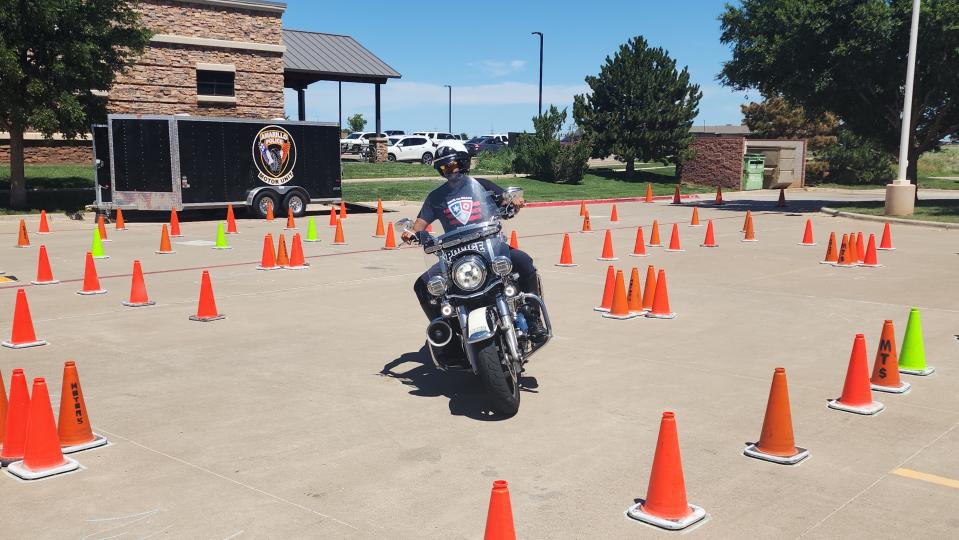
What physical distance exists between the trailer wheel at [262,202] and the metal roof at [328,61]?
16766mm

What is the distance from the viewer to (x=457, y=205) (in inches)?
278

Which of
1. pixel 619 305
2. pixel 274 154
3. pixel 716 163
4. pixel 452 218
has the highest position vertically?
pixel 274 154

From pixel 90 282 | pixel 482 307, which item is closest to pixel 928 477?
pixel 482 307

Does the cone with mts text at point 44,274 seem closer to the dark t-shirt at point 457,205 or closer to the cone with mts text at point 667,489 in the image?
the dark t-shirt at point 457,205

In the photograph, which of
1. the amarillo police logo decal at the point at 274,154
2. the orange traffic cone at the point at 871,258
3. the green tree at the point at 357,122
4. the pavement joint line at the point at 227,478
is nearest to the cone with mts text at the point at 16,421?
the pavement joint line at the point at 227,478

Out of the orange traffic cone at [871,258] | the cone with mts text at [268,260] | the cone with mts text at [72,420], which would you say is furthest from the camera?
the orange traffic cone at [871,258]

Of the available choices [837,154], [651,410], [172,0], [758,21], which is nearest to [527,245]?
[651,410]

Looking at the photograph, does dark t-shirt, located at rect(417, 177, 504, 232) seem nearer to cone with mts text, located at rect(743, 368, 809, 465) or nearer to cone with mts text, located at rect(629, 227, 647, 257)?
cone with mts text, located at rect(743, 368, 809, 465)

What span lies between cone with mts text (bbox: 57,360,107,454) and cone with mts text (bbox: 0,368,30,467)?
25 centimetres

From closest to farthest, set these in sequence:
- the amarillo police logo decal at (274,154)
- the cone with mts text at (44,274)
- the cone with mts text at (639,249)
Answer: the cone with mts text at (44,274)
the cone with mts text at (639,249)
the amarillo police logo decal at (274,154)

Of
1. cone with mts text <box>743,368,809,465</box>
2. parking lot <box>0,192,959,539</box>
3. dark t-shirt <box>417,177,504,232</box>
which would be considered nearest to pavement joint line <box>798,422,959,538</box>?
parking lot <box>0,192,959,539</box>

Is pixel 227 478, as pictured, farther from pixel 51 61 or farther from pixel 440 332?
pixel 51 61

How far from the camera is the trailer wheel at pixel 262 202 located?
26.0m

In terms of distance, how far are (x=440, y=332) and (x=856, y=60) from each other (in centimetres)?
2526
